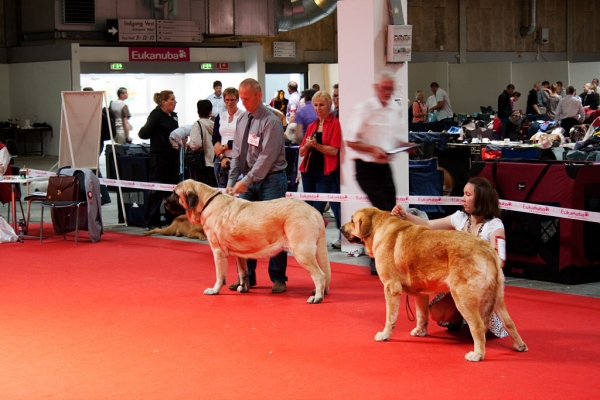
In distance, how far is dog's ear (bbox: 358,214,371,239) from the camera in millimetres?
5258

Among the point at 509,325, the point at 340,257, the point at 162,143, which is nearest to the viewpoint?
the point at 509,325

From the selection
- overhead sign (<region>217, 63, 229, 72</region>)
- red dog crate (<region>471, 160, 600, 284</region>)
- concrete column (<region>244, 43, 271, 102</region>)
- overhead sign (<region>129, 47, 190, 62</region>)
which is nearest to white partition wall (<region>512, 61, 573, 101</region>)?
concrete column (<region>244, 43, 271, 102</region>)

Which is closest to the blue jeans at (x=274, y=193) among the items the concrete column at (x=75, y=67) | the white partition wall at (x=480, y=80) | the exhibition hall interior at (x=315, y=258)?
the exhibition hall interior at (x=315, y=258)

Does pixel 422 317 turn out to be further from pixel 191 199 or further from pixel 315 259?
pixel 191 199

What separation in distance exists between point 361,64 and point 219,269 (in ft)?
8.65

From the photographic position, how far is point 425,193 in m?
9.12

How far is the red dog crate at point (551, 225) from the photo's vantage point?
6.86 meters

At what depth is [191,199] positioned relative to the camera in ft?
21.7

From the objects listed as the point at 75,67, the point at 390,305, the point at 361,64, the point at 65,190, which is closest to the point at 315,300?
the point at 390,305

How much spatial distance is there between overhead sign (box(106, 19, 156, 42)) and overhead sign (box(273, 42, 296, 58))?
5155 millimetres

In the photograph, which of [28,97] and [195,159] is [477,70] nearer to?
[28,97]

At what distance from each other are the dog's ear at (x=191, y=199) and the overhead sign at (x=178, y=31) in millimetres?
14152

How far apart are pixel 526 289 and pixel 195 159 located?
15.8ft

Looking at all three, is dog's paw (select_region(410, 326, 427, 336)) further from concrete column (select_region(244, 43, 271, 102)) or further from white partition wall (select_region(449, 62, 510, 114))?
white partition wall (select_region(449, 62, 510, 114))
